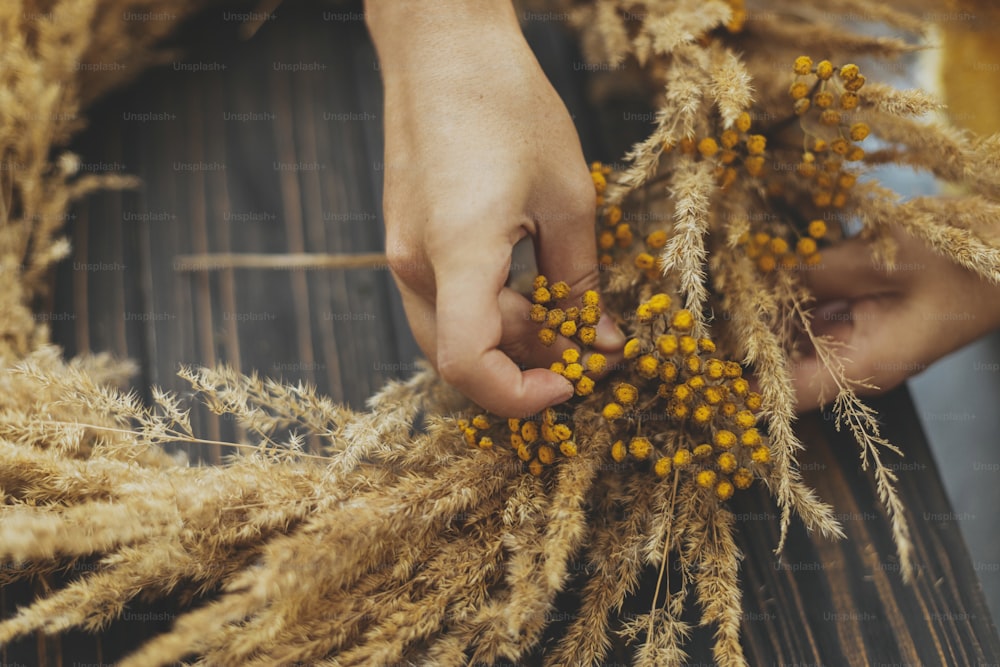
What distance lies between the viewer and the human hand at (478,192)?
0.55 meters

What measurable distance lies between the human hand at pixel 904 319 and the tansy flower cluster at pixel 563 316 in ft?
0.83

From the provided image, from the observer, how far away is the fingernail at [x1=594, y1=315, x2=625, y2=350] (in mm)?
629

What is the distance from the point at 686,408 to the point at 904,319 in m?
0.29

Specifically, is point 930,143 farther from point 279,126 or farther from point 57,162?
point 57,162

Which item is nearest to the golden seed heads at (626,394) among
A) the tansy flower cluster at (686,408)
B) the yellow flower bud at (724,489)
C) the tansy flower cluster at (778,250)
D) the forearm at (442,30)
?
the tansy flower cluster at (686,408)

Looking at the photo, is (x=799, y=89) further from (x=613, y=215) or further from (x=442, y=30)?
(x=442, y=30)

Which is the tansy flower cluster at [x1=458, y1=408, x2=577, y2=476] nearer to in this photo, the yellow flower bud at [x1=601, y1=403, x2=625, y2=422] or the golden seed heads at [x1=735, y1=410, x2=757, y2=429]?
the yellow flower bud at [x1=601, y1=403, x2=625, y2=422]

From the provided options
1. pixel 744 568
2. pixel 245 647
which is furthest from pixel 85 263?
pixel 744 568

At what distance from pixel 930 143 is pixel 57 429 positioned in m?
0.87

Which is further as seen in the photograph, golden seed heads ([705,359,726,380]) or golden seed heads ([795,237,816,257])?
golden seed heads ([795,237,816,257])

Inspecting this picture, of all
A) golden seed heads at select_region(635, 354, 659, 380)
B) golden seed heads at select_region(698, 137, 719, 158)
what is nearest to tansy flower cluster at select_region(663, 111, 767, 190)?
golden seed heads at select_region(698, 137, 719, 158)

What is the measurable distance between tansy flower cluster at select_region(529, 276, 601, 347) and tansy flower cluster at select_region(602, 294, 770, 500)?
4 centimetres

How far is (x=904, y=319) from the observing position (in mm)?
707

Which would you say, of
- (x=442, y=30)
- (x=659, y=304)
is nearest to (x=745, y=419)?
(x=659, y=304)
